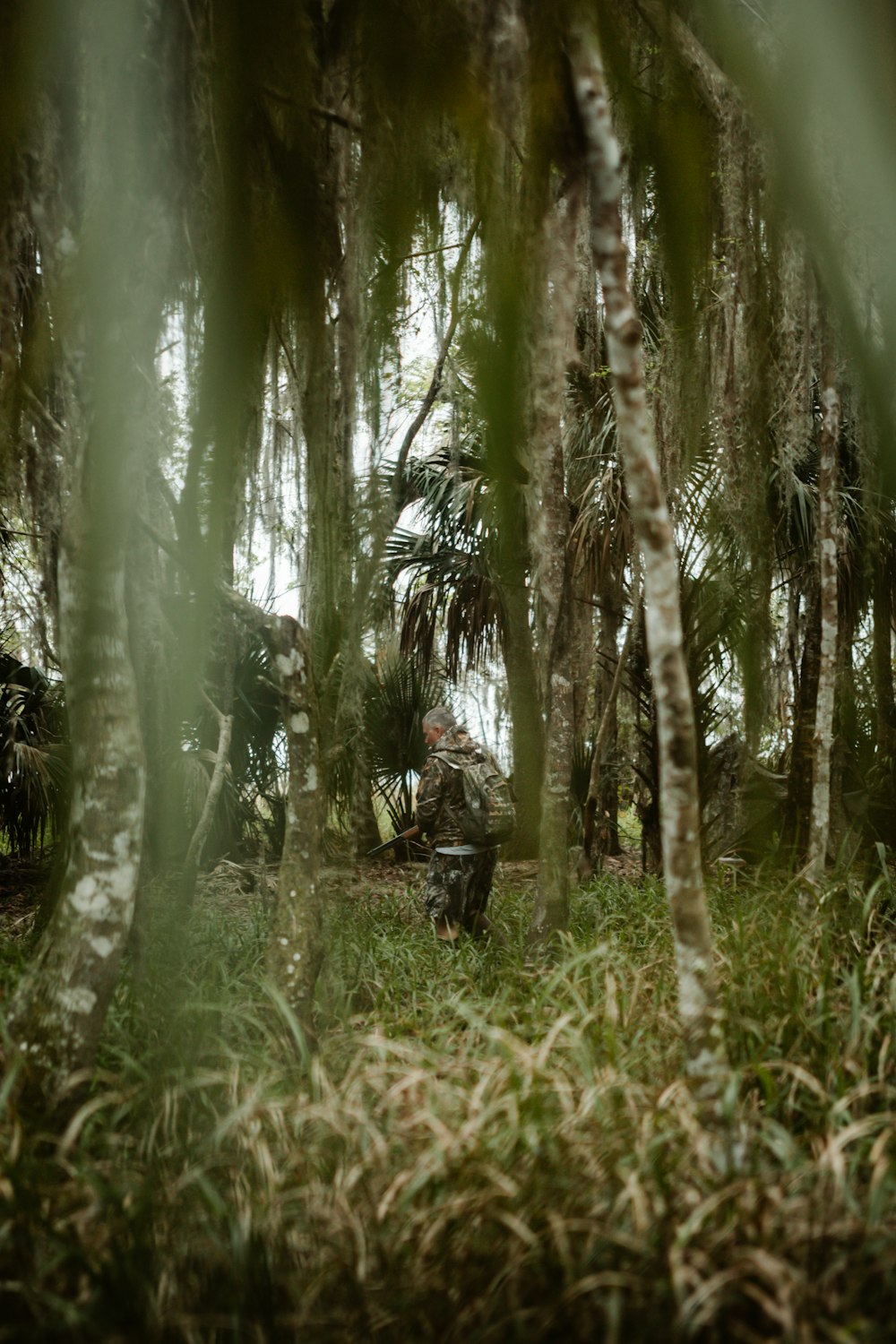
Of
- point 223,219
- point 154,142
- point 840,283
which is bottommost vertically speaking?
point 840,283

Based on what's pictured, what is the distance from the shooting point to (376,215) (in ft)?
5.48

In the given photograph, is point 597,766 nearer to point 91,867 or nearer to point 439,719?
point 439,719

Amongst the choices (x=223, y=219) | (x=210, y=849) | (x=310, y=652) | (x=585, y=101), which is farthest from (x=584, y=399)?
(x=223, y=219)

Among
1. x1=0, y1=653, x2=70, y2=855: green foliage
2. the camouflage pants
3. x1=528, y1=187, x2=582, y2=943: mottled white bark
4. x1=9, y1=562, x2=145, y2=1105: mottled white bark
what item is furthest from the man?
x1=9, y1=562, x2=145, y2=1105: mottled white bark

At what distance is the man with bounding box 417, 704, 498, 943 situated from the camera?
5.03m

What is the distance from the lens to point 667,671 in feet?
6.48

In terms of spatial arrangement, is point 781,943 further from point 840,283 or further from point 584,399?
point 584,399

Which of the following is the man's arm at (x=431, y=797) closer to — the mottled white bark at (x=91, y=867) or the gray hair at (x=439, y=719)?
the gray hair at (x=439, y=719)

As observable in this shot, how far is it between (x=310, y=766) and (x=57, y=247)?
5.38 ft

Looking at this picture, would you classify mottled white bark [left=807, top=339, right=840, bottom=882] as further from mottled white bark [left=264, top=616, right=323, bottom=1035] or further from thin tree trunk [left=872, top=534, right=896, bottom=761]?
mottled white bark [left=264, top=616, right=323, bottom=1035]

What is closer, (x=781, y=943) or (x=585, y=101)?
(x=585, y=101)

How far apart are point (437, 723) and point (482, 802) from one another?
0.56 meters

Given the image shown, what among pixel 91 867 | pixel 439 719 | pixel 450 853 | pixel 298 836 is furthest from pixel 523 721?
pixel 91 867

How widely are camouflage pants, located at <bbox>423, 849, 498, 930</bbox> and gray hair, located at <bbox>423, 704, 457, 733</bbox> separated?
76 cm
